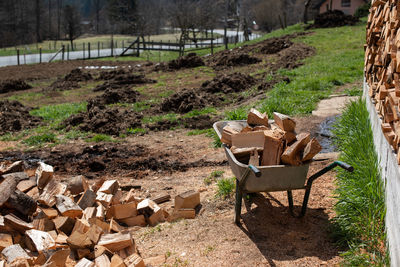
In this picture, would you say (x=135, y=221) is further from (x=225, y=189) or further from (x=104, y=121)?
(x=104, y=121)

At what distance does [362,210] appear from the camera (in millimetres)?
3842

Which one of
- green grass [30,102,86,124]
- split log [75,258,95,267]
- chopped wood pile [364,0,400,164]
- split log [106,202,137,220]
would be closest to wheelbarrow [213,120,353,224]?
chopped wood pile [364,0,400,164]

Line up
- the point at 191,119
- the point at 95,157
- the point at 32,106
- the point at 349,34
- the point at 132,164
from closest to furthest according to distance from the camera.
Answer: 1. the point at 132,164
2. the point at 95,157
3. the point at 191,119
4. the point at 32,106
5. the point at 349,34

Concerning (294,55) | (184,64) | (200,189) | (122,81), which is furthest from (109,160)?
(184,64)

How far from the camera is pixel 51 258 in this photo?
12.1ft

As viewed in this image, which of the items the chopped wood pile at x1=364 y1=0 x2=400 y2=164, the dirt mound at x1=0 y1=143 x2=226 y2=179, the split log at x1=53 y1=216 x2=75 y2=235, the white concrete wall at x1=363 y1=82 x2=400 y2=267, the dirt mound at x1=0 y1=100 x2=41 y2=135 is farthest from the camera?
the dirt mound at x1=0 y1=100 x2=41 y2=135

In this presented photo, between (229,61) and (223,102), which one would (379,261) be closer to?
(223,102)

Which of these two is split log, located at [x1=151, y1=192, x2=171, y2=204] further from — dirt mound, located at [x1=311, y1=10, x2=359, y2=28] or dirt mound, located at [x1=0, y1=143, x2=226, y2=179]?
dirt mound, located at [x1=311, y1=10, x2=359, y2=28]

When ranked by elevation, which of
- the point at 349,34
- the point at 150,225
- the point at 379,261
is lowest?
the point at 150,225

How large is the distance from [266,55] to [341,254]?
18.3 meters

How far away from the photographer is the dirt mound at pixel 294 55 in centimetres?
1629

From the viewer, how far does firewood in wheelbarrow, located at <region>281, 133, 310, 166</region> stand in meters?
3.95

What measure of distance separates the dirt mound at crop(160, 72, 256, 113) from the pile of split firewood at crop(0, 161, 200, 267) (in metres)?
6.22

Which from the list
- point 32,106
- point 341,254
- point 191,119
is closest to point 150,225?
point 341,254
